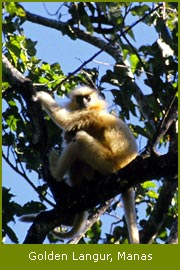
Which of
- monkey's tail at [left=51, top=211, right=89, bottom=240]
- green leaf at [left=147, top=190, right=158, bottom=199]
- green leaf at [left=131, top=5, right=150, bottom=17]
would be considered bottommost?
monkey's tail at [left=51, top=211, right=89, bottom=240]

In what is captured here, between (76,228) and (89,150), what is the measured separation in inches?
29.3

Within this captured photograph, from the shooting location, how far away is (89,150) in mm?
6238

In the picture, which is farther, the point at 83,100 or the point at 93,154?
the point at 83,100

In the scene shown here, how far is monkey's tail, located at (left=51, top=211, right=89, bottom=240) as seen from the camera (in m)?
6.15

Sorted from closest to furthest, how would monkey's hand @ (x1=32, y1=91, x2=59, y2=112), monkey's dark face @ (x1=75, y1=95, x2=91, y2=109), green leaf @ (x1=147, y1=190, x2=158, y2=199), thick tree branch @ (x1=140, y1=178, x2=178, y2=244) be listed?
thick tree branch @ (x1=140, y1=178, x2=178, y2=244) → monkey's hand @ (x1=32, y1=91, x2=59, y2=112) → green leaf @ (x1=147, y1=190, x2=158, y2=199) → monkey's dark face @ (x1=75, y1=95, x2=91, y2=109)

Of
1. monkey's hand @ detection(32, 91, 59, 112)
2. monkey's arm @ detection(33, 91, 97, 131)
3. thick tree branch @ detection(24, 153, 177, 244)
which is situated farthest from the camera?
monkey's arm @ detection(33, 91, 97, 131)

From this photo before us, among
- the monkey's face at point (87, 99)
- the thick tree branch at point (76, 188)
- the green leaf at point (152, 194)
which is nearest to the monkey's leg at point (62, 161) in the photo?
the thick tree branch at point (76, 188)

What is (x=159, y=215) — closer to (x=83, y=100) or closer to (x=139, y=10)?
(x=83, y=100)

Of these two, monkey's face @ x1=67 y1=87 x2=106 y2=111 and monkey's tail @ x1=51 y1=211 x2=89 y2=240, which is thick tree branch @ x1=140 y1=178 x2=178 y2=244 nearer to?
monkey's tail @ x1=51 y1=211 x2=89 y2=240

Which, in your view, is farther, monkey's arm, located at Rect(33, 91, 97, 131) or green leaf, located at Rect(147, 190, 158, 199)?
green leaf, located at Rect(147, 190, 158, 199)

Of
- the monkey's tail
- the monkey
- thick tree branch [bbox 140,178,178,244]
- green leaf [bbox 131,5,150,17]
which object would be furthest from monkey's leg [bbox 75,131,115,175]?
green leaf [bbox 131,5,150,17]

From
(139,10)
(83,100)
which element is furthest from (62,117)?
(139,10)

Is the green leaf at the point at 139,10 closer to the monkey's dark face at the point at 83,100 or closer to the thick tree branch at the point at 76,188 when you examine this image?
the monkey's dark face at the point at 83,100

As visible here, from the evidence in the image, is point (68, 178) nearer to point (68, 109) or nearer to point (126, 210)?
point (126, 210)
